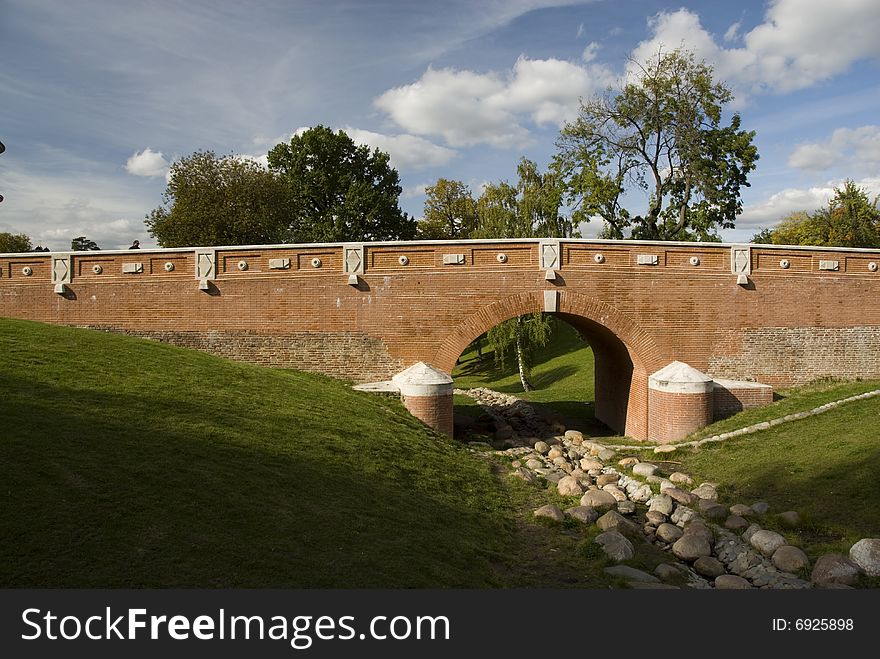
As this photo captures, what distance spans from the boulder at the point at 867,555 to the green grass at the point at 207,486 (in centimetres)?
442

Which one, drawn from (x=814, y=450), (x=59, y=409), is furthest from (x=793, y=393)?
(x=59, y=409)

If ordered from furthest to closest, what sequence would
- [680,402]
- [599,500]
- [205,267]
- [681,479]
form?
1. [205,267]
2. [680,402]
3. [681,479]
4. [599,500]

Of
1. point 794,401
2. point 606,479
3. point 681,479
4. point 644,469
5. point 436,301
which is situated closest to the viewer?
point 681,479

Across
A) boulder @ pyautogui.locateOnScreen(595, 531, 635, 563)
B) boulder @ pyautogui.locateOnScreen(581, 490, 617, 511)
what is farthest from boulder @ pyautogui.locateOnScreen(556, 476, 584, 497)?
boulder @ pyautogui.locateOnScreen(595, 531, 635, 563)

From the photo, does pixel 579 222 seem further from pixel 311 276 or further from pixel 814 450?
pixel 814 450

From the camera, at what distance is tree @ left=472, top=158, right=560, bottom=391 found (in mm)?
27734

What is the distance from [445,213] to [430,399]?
30528 mm

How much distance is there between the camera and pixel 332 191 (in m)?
37.6

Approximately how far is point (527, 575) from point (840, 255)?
15843mm

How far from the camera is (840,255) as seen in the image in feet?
58.0

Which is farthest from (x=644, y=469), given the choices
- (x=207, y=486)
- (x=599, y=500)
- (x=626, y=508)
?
(x=207, y=486)

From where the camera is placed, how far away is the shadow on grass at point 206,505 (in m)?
5.18

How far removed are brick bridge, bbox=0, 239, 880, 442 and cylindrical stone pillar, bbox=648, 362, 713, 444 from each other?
52 millimetres

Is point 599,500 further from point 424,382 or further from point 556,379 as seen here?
point 556,379
